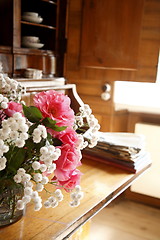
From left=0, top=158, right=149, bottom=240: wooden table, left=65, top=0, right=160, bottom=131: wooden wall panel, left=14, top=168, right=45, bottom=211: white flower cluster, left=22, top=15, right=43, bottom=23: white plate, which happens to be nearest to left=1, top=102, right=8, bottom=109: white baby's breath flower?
left=14, top=168, right=45, bottom=211: white flower cluster

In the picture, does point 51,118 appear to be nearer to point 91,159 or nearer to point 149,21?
point 91,159

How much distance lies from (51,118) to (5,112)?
107 millimetres

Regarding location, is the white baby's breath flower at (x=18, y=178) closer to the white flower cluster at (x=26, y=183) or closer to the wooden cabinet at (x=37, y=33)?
the white flower cluster at (x=26, y=183)

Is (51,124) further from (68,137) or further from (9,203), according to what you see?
(9,203)

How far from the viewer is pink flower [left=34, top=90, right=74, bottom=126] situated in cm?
74

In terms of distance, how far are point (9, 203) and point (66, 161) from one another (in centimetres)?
17

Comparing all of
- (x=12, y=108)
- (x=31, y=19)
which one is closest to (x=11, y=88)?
(x=12, y=108)

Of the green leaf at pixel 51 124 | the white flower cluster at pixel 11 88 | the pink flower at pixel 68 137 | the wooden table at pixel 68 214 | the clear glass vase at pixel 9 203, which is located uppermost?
the white flower cluster at pixel 11 88

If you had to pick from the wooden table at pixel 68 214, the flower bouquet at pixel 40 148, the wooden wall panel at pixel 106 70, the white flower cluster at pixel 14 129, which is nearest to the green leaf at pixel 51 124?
the flower bouquet at pixel 40 148

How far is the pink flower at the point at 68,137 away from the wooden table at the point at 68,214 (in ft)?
0.74

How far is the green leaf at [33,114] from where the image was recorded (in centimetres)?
72

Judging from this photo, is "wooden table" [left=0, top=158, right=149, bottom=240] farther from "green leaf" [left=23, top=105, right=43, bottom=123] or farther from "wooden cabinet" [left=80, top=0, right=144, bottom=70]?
"wooden cabinet" [left=80, top=0, right=144, bottom=70]

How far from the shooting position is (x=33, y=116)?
0.72 m

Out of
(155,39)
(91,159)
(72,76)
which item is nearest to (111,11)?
(155,39)
